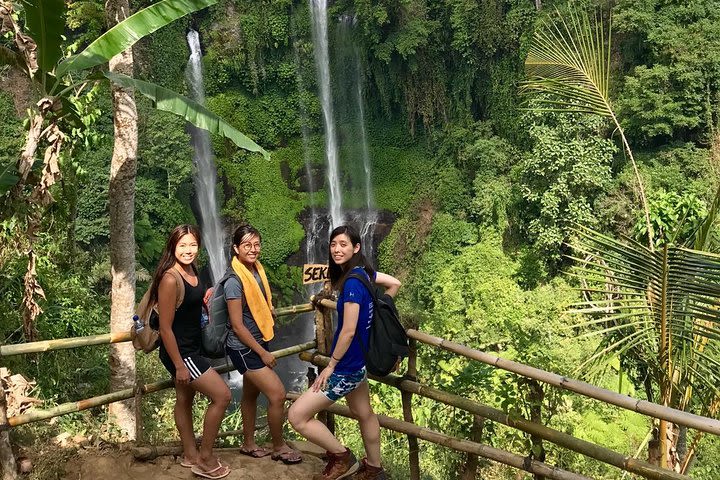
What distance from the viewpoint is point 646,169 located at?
14.4 metres

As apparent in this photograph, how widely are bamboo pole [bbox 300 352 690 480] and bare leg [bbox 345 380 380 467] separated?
0.28m

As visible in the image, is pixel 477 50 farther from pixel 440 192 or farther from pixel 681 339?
pixel 681 339

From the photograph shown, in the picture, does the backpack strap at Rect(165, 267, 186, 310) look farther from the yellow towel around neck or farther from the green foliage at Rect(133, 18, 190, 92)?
the green foliage at Rect(133, 18, 190, 92)

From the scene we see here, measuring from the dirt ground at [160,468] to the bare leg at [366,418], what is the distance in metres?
0.46

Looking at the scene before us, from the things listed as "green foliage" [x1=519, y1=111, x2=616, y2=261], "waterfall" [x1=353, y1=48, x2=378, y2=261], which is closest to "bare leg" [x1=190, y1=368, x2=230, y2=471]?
"green foliage" [x1=519, y1=111, x2=616, y2=261]

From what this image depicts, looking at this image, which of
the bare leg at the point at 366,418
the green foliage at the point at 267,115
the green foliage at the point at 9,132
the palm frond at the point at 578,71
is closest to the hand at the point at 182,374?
the bare leg at the point at 366,418

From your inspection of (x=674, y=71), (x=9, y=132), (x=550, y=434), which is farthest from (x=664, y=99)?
(x=9, y=132)

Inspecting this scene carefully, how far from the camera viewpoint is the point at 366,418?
347 centimetres

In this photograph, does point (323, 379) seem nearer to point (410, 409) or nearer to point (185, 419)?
point (410, 409)

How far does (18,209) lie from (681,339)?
3.37 meters

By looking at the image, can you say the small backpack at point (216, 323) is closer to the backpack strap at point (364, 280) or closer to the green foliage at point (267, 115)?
the backpack strap at point (364, 280)

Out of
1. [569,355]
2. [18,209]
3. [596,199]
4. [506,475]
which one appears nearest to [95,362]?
[18,209]

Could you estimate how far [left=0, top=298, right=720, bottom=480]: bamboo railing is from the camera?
285cm

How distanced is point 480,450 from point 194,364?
152 cm
